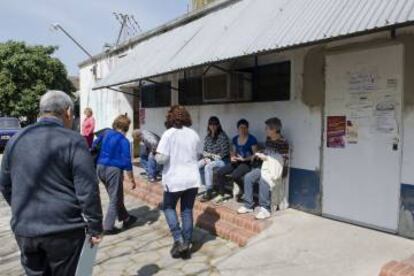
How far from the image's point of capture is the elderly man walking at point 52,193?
2715mm

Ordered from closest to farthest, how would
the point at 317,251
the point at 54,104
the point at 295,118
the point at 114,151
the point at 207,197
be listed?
the point at 54,104 → the point at 317,251 → the point at 114,151 → the point at 295,118 → the point at 207,197

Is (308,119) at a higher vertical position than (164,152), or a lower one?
higher

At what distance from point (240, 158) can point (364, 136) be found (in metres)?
1.91

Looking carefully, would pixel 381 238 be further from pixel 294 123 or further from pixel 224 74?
pixel 224 74

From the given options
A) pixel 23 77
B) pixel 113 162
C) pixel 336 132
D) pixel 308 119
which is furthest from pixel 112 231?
pixel 23 77

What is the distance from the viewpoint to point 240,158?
6.23 meters

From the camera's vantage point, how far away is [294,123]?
19.0 feet

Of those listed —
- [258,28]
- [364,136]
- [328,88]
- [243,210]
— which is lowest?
[243,210]

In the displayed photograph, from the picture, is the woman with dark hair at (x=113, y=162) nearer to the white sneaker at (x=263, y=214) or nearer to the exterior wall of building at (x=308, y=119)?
the white sneaker at (x=263, y=214)

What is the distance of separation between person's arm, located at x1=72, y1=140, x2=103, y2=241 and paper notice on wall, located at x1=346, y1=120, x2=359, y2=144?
3.32m

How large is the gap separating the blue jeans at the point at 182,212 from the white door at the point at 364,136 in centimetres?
177

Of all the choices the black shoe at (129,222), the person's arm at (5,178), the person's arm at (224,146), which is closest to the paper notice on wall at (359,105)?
the person's arm at (224,146)

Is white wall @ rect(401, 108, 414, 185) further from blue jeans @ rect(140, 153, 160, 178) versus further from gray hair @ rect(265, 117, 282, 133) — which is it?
blue jeans @ rect(140, 153, 160, 178)

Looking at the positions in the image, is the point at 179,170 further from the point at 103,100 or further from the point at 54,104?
the point at 103,100
